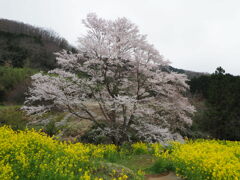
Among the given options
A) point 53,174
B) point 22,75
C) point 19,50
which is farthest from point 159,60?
point 19,50

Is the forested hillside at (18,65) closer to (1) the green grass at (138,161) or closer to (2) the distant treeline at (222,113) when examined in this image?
(2) the distant treeline at (222,113)

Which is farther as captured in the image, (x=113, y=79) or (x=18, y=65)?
(x=18, y=65)

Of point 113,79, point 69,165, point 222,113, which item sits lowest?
point 69,165

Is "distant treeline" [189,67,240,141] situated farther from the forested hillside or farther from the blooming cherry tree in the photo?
the forested hillside

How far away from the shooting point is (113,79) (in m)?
12.4

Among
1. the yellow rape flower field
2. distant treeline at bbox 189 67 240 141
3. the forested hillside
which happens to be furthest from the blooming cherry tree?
the forested hillside

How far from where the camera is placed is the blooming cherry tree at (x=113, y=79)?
1122 centimetres

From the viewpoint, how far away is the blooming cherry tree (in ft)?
36.8

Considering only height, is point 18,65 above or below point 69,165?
above

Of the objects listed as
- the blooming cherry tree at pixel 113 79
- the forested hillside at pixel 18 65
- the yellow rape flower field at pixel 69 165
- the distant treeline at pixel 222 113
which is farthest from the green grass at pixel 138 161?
the forested hillside at pixel 18 65

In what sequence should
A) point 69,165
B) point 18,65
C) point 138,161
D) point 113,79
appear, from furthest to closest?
point 18,65 < point 113,79 < point 138,161 < point 69,165

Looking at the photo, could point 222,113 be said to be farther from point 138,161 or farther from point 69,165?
point 69,165

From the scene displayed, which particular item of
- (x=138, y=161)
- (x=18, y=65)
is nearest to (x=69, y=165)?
(x=138, y=161)

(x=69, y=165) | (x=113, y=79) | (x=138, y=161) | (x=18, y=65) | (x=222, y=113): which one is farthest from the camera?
(x=18, y=65)
